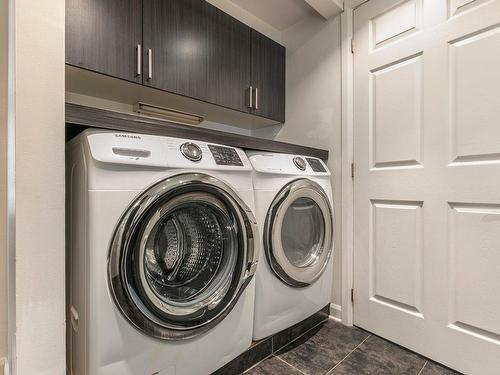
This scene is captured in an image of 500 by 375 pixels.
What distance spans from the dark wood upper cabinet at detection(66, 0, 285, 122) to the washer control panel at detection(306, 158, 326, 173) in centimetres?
58

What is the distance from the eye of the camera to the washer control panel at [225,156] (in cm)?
111

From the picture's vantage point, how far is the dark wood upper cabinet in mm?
1242

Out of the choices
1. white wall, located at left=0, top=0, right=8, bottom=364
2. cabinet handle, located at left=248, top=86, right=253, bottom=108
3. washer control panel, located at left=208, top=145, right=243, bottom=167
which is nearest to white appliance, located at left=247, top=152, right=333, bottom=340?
washer control panel, located at left=208, top=145, right=243, bottom=167

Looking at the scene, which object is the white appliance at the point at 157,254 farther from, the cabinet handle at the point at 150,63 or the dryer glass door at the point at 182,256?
the cabinet handle at the point at 150,63

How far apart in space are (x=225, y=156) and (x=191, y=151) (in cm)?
17

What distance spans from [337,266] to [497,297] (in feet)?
2.51

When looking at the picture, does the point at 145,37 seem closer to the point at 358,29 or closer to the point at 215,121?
the point at 215,121

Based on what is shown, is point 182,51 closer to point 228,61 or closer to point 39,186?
point 228,61

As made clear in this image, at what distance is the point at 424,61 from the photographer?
1387 millimetres

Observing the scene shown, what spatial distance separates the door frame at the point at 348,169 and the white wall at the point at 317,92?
0.04 m

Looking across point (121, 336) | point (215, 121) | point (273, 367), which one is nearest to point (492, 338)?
point (273, 367)

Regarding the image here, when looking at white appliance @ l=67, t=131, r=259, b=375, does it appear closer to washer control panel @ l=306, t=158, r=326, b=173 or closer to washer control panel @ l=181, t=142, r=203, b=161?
washer control panel @ l=181, t=142, r=203, b=161

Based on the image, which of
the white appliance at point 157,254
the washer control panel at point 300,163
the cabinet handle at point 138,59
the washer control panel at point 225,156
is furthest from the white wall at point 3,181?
the washer control panel at point 300,163

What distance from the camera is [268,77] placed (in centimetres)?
201
